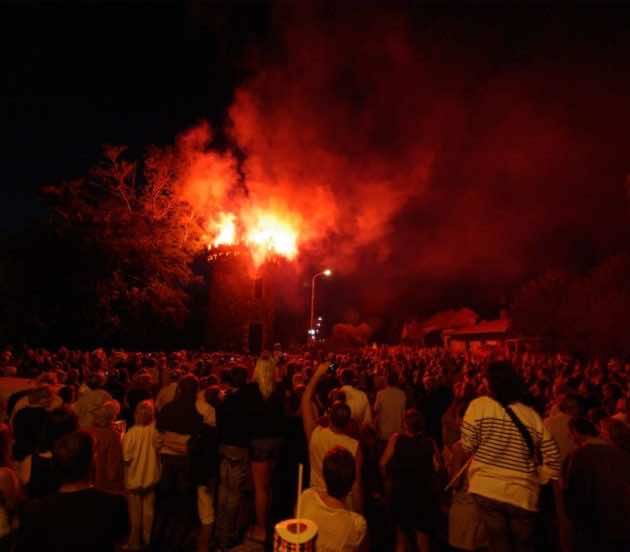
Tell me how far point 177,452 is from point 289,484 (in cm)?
238

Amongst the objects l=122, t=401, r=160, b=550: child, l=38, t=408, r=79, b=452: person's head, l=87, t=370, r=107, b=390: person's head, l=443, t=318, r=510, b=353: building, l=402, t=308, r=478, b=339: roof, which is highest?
l=402, t=308, r=478, b=339: roof

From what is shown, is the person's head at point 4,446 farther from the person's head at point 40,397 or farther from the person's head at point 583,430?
the person's head at point 583,430

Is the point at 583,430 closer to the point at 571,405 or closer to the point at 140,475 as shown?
the point at 571,405

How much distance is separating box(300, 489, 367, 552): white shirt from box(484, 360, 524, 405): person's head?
4.94 ft

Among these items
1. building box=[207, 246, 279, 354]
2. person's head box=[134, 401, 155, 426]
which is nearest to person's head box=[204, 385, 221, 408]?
person's head box=[134, 401, 155, 426]

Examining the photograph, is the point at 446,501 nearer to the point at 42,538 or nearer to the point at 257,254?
the point at 42,538

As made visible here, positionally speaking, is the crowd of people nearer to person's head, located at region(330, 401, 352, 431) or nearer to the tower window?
person's head, located at region(330, 401, 352, 431)

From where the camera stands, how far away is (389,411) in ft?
23.5

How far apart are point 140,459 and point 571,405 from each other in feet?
16.3

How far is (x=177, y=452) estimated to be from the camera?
5.68 m

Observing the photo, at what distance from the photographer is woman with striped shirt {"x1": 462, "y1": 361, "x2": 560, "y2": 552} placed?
3428 mm

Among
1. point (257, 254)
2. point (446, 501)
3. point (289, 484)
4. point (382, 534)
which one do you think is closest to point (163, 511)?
→ point (289, 484)

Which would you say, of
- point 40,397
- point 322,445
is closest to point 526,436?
point 322,445

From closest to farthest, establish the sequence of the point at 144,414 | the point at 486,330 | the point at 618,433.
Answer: the point at 618,433
the point at 144,414
the point at 486,330
